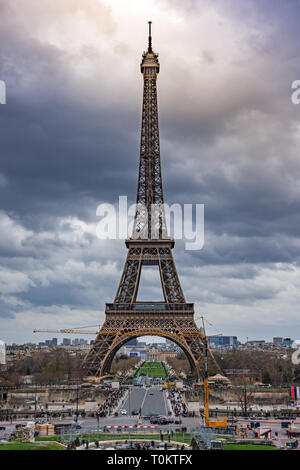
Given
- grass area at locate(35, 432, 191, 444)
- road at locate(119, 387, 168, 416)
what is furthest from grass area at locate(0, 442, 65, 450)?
road at locate(119, 387, 168, 416)

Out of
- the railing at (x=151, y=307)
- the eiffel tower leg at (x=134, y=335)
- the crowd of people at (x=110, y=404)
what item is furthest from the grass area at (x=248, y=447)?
Result: the railing at (x=151, y=307)

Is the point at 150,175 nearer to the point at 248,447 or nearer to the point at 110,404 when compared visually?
the point at 110,404

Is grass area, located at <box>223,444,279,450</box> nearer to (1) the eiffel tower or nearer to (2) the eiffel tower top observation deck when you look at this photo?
(1) the eiffel tower

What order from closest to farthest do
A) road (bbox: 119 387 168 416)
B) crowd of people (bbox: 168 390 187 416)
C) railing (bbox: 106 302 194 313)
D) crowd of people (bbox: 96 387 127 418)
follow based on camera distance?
crowd of people (bbox: 168 390 187 416) < crowd of people (bbox: 96 387 127 418) < road (bbox: 119 387 168 416) < railing (bbox: 106 302 194 313)

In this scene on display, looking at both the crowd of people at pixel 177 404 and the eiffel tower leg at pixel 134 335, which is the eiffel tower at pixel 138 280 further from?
the crowd of people at pixel 177 404

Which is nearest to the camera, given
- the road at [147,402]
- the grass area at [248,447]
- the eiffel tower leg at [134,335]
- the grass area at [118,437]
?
the grass area at [248,447]
